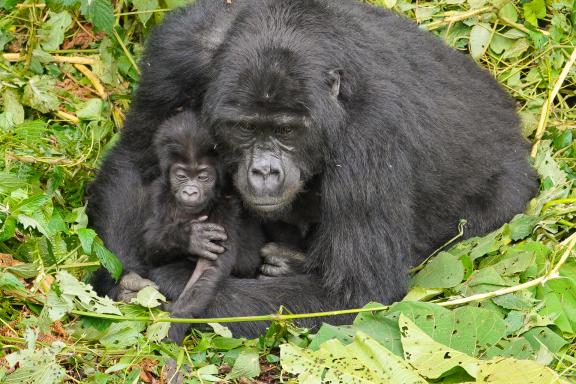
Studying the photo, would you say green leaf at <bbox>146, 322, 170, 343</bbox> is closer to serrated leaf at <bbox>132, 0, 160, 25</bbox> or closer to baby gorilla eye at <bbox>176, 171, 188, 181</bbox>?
baby gorilla eye at <bbox>176, 171, 188, 181</bbox>

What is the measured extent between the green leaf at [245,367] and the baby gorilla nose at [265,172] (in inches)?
39.3

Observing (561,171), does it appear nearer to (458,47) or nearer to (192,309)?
(458,47)

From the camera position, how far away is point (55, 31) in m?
8.06

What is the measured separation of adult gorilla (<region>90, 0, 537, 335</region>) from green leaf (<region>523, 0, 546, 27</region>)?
5.85 ft

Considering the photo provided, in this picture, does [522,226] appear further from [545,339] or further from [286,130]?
[286,130]

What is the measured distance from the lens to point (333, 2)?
6254mm

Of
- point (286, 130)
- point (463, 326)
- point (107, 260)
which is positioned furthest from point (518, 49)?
point (107, 260)

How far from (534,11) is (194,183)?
390cm

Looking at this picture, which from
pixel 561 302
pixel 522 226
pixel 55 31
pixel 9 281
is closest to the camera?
pixel 9 281

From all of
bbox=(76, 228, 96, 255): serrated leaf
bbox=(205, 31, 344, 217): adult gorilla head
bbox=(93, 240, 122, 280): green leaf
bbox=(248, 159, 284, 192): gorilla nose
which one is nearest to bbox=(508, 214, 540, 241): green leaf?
bbox=(205, 31, 344, 217): adult gorilla head

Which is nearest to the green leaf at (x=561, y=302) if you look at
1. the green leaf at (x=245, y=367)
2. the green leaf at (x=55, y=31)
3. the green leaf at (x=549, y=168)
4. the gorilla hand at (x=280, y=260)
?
the green leaf at (x=549, y=168)

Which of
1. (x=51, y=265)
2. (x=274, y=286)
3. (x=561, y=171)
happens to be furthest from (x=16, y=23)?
(x=561, y=171)

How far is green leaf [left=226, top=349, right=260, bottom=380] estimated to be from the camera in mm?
5488

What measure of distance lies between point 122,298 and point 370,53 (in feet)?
7.40
